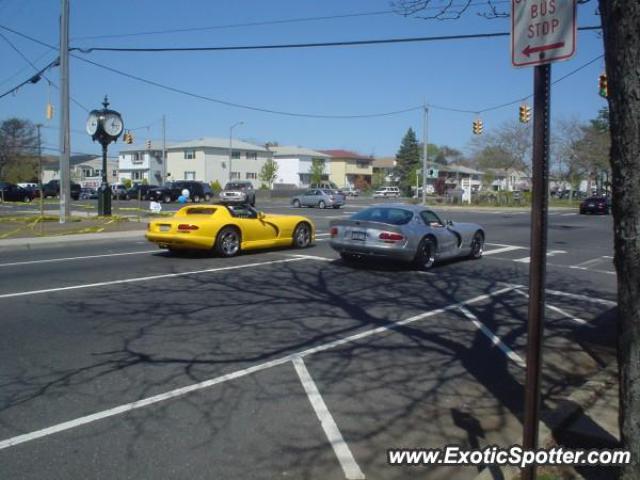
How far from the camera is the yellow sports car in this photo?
43.0ft

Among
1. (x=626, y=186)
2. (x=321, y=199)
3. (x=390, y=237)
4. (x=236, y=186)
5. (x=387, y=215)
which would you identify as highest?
(x=236, y=186)

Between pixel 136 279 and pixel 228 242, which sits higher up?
pixel 228 242

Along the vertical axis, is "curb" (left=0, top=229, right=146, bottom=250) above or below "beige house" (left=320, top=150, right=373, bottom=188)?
below

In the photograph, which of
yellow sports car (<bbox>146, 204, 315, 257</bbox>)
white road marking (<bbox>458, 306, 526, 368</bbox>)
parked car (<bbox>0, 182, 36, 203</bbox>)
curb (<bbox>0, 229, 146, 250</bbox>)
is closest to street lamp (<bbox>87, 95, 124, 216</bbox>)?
curb (<bbox>0, 229, 146, 250</bbox>)

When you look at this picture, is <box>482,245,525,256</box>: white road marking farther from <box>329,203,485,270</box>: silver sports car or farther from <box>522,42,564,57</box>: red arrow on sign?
<box>522,42,564,57</box>: red arrow on sign

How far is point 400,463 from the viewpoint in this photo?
386 centimetres

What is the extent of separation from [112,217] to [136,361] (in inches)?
797

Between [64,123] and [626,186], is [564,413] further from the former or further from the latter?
[64,123]

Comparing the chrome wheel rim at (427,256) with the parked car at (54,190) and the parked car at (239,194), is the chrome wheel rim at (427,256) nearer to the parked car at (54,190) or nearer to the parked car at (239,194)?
Result: the parked car at (239,194)

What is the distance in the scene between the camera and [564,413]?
448 cm

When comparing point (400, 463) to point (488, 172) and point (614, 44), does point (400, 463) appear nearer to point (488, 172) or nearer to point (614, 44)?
point (614, 44)

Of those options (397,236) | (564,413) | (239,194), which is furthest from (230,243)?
→ (239,194)

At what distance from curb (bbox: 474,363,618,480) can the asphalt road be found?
0.25m

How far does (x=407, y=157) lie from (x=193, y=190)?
2524 inches
